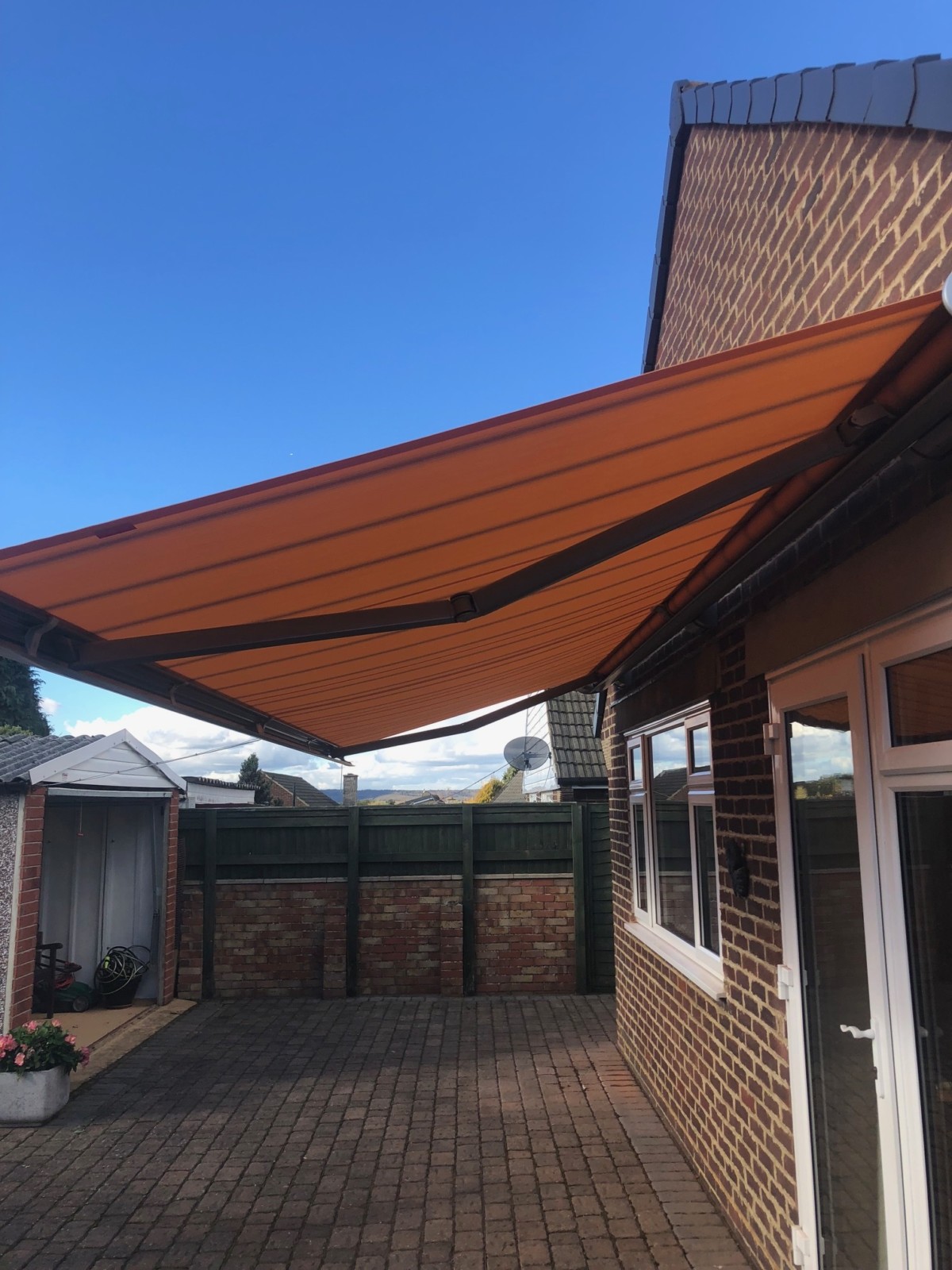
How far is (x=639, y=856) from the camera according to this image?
23.6 ft

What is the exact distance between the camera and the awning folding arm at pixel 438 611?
254cm

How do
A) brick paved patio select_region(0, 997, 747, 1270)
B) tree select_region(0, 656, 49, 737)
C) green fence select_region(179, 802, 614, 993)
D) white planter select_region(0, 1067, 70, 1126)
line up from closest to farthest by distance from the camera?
brick paved patio select_region(0, 997, 747, 1270), white planter select_region(0, 1067, 70, 1126), green fence select_region(179, 802, 614, 993), tree select_region(0, 656, 49, 737)

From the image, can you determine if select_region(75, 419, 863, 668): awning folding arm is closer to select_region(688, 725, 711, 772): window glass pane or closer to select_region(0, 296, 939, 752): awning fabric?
select_region(0, 296, 939, 752): awning fabric

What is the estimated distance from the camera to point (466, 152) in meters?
9.45

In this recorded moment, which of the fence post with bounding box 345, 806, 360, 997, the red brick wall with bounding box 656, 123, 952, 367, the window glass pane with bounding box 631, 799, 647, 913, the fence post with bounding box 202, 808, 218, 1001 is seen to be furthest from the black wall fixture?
the fence post with bounding box 202, 808, 218, 1001

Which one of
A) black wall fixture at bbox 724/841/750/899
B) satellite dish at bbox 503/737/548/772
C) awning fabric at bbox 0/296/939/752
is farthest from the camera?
satellite dish at bbox 503/737/548/772

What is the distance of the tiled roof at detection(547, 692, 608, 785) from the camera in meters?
12.5

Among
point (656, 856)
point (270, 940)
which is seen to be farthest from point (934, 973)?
point (270, 940)

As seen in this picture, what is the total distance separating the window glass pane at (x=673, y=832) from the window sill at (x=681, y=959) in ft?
0.34

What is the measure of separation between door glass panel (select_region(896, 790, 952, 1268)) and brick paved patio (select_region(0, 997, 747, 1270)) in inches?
86.5

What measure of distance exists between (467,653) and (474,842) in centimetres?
625

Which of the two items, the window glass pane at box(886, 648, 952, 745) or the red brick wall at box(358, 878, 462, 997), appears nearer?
the window glass pane at box(886, 648, 952, 745)

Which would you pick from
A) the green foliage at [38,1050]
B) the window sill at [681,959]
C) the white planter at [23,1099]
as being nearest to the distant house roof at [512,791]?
the window sill at [681,959]

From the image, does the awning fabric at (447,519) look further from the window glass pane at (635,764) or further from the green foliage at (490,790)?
the green foliage at (490,790)
